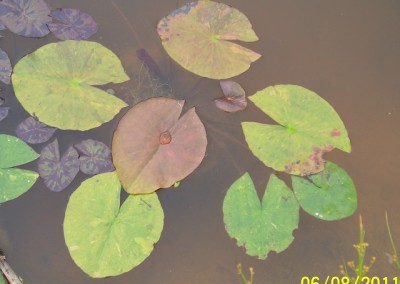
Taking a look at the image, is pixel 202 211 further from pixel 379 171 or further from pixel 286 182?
pixel 379 171

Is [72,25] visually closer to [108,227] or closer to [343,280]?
[108,227]

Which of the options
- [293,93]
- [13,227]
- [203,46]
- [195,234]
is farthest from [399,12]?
[13,227]

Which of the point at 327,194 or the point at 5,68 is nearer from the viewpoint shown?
the point at 327,194

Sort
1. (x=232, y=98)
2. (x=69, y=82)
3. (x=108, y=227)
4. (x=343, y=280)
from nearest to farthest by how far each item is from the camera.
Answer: (x=108, y=227) < (x=343, y=280) < (x=69, y=82) < (x=232, y=98)

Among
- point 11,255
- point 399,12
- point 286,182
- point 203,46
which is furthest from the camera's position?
point 399,12

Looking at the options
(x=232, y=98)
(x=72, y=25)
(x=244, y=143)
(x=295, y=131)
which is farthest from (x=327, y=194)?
(x=72, y=25)

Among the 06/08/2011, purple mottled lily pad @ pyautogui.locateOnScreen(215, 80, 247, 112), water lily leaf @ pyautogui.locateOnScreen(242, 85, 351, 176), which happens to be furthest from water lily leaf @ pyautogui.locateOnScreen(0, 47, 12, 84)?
the 06/08/2011

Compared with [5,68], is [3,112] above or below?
below
